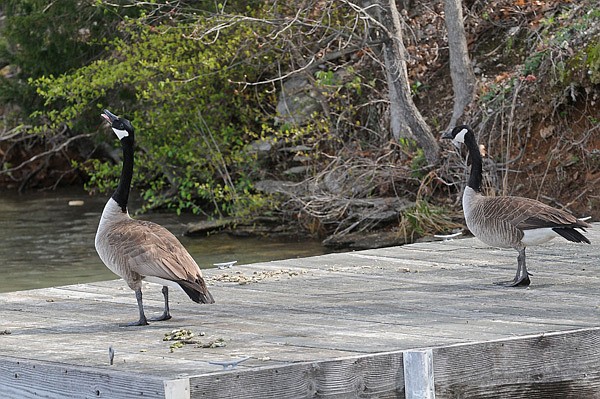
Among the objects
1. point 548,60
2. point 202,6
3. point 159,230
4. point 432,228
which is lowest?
point 432,228

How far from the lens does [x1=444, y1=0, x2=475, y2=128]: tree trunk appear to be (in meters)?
16.8

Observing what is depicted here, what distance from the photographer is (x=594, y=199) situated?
1538 cm

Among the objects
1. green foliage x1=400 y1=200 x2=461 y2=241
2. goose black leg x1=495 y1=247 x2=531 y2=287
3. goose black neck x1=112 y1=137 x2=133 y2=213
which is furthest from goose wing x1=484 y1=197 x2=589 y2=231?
green foliage x1=400 y1=200 x2=461 y2=241

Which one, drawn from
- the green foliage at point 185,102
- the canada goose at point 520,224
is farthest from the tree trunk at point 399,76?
the canada goose at point 520,224

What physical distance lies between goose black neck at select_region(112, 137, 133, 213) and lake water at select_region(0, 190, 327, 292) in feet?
24.7

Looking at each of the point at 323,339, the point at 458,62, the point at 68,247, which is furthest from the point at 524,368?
the point at 68,247

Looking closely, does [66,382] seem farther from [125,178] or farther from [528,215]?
[528,215]

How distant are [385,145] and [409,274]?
28.4 ft

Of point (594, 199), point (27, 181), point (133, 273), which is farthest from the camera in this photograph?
point (27, 181)

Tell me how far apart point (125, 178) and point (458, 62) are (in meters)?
10.3

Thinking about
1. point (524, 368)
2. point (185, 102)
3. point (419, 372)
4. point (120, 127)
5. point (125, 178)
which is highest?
point (185, 102)

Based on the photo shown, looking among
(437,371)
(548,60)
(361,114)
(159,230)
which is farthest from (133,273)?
(361,114)

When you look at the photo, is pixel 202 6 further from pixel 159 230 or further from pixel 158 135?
pixel 159 230

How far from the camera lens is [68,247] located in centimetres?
1836
